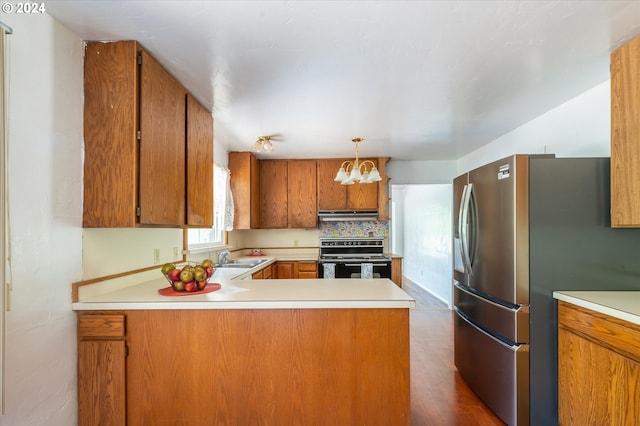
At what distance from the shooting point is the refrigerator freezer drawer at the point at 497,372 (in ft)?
6.07

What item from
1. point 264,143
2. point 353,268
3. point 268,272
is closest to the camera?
point 264,143

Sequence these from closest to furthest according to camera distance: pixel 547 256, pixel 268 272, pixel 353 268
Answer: pixel 547 256 → pixel 268 272 → pixel 353 268

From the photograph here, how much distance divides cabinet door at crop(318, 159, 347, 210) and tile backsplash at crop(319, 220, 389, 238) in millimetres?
371

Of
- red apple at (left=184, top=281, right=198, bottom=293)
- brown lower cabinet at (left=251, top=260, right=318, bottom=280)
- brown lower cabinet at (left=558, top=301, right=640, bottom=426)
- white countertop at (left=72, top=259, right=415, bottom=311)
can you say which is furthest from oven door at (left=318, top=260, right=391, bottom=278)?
red apple at (left=184, top=281, right=198, bottom=293)

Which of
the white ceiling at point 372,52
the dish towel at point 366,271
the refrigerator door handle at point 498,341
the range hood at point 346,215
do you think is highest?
the white ceiling at point 372,52

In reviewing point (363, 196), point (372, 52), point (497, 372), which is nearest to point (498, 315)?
point (497, 372)

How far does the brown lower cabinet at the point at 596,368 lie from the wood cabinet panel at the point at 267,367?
983 millimetres

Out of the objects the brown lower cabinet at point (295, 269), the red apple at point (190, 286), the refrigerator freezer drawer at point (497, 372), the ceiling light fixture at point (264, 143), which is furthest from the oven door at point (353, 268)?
the red apple at point (190, 286)

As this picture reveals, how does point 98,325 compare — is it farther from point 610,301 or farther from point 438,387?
point 610,301

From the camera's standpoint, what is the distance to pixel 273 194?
4480 mm

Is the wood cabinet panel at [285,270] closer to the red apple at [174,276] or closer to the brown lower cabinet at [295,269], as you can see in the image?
the brown lower cabinet at [295,269]

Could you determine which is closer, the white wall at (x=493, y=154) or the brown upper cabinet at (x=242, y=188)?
the white wall at (x=493, y=154)

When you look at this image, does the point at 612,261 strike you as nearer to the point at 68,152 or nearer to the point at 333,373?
the point at 333,373

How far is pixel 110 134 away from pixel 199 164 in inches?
30.1
